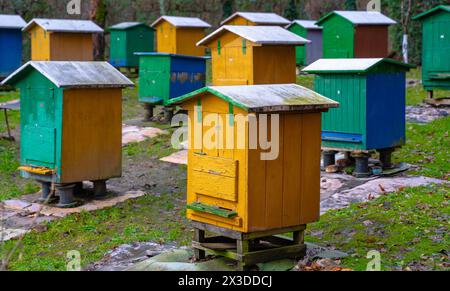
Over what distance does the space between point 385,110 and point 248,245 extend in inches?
228

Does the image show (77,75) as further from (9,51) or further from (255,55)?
(9,51)

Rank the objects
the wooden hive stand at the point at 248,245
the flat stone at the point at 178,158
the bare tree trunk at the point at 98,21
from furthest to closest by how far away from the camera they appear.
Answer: the bare tree trunk at the point at 98,21, the flat stone at the point at 178,158, the wooden hive stand at the point at 248,245

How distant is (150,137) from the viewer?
1806 cm

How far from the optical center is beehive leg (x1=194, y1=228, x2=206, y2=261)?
9102 millimetres

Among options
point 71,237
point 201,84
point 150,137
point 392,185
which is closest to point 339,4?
point 201,84

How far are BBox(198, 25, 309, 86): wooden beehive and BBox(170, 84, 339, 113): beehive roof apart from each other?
5421mm

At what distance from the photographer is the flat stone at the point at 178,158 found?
51.4 ft

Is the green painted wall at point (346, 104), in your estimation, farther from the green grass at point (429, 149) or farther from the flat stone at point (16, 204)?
the flat stone at point (16, 204)

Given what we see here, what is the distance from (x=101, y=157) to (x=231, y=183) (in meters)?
5.28

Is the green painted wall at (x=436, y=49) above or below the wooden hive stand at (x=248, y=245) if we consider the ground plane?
above

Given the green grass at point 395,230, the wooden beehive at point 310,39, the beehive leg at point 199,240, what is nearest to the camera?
the green grass at point 395,230

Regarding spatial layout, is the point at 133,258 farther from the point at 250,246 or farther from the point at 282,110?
the point at 282,110

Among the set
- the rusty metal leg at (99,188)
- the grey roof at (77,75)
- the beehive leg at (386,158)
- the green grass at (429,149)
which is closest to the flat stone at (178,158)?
the rusty metal leg at (99,188)

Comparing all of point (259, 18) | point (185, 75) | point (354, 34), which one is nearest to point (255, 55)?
point (185, 75)
